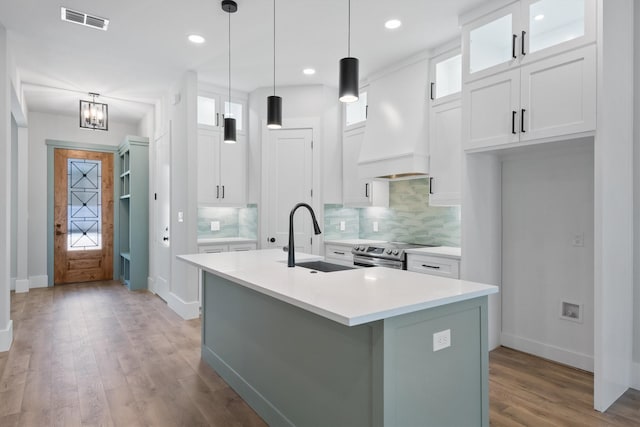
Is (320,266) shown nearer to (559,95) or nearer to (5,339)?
(559,95)

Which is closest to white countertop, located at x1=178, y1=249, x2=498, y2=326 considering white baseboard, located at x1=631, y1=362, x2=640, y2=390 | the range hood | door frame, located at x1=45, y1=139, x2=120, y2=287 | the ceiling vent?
white baseboard, located at x1=631, y1=362, x2=640, y2=390

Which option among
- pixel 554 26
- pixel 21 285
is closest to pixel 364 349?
pixel 554 26

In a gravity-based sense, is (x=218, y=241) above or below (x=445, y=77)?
below

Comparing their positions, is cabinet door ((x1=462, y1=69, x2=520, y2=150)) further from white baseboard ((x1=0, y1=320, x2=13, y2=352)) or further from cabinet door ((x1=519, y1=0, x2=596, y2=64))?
white baseboard ((x1=0, y1=320, x2=13, y2=352))

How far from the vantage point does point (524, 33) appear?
2824 mm

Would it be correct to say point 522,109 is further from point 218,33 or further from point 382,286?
point 218,33

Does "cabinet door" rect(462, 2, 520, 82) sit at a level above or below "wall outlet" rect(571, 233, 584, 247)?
above

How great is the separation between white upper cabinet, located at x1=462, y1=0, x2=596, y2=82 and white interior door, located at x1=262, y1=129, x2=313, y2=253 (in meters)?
2.29

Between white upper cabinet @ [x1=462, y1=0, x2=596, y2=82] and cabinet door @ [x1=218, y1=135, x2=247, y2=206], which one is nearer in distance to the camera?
white upper cabinet @ [x1=462, y1=0, x2=596, y2=82]

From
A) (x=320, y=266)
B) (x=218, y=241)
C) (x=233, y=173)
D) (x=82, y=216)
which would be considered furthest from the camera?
(x=82, y=216)

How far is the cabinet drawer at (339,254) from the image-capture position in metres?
4.71

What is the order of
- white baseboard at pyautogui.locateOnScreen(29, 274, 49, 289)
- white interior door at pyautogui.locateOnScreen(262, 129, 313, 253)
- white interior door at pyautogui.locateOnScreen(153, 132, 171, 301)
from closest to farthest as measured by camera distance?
white interior door at pyautogui.locateOnScreen(262, 129, 313, 253) → white interior door at pyautogui.locateOnScreen(153, 132, 171, 301) → white baseboard at pyautogui.locateOnScreen(29, 274, 49, 289)

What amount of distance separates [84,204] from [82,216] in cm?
22

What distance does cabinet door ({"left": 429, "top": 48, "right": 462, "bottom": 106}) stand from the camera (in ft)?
12.2
